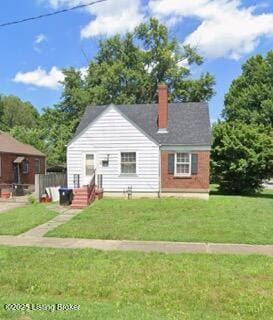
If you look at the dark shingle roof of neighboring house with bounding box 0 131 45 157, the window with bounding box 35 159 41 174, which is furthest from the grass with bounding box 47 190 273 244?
the window with bounding box 35 159 41 174

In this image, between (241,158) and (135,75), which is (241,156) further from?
(135,75)

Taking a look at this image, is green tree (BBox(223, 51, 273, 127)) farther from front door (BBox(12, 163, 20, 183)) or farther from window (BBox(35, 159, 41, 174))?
front door (BBox(12, 163, 20, 183))

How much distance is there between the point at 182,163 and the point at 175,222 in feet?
28.7

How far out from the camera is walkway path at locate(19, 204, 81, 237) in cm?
1198

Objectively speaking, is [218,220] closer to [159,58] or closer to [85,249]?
[85,249]

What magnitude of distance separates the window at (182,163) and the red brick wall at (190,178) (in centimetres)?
32

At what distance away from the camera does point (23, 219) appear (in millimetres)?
14438

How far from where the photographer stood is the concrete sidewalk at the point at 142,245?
31.9ft

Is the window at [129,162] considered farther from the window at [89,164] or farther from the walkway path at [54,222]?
the walkway path at [54,222]

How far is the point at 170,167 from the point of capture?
21.9m

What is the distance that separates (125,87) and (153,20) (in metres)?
7.91

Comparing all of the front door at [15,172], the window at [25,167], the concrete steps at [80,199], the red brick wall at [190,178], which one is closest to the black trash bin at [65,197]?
the concrete steps at [80,199]

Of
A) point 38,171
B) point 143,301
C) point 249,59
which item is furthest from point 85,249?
point 249,59

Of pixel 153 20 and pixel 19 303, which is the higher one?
pixel 153 20
